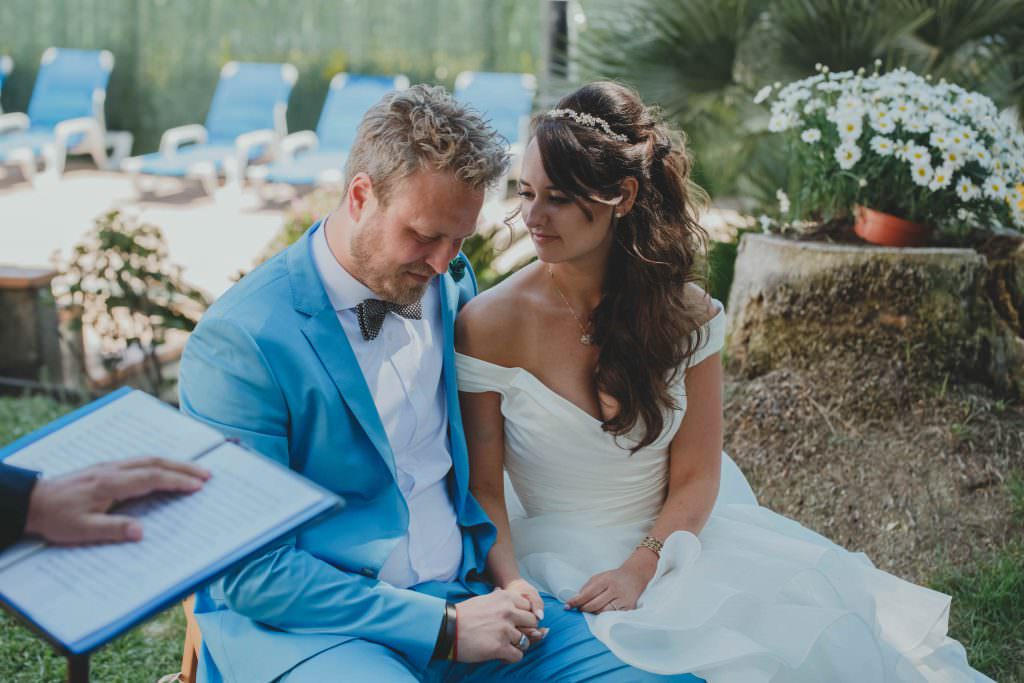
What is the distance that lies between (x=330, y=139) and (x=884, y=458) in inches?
330

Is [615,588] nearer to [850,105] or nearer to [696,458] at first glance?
[696,458]

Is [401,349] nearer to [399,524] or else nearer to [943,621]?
[399,524]

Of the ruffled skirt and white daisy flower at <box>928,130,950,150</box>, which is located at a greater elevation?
white daisy flower at <box>928,130,950,150</box>

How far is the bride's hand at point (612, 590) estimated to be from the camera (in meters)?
2.17

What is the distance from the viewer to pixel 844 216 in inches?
156

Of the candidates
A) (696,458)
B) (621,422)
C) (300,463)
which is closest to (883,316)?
(696,458)

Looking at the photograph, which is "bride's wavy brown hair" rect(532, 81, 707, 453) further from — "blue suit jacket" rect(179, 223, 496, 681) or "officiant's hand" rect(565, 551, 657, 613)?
"blue suit jacket" rect(179, 223, 496, 681)

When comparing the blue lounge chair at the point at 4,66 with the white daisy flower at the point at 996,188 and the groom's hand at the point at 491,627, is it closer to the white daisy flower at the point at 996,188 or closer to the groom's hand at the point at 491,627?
the white daisy flower at the point at 996,188

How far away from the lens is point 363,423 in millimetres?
1956

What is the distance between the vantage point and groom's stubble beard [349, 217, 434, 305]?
1.97 m

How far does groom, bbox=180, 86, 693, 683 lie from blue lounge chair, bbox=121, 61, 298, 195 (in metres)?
8.68

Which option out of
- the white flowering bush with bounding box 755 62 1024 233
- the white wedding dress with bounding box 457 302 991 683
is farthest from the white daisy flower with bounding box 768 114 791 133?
the white wedding dress with bounding box 457 302 991 683

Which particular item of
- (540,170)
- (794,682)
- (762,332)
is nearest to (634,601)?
(794,682)

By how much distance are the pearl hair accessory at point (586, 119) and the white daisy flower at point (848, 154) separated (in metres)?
1.74
